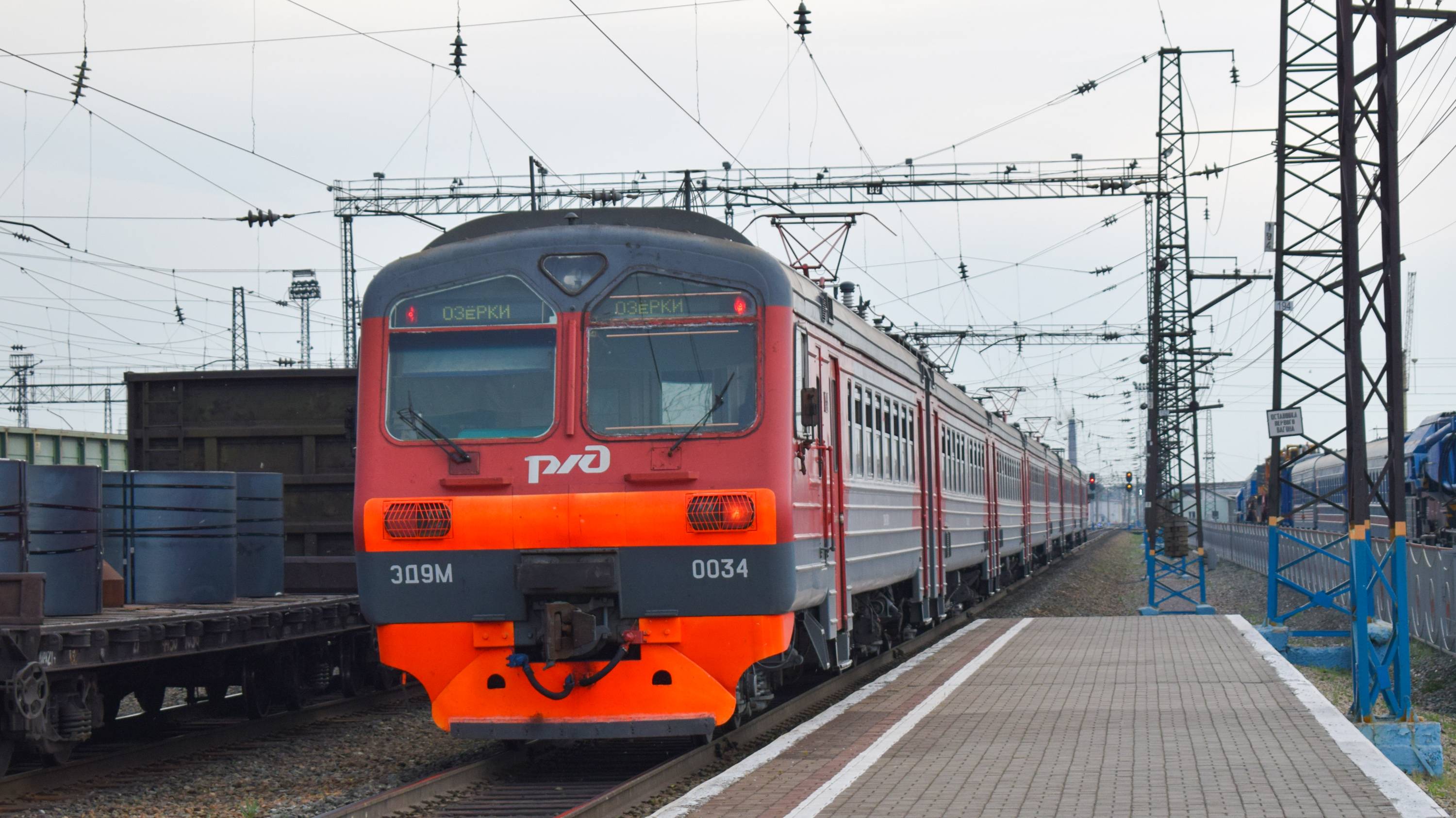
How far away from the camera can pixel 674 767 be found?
9016mm

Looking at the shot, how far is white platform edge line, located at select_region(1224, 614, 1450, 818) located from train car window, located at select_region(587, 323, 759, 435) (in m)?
3.86

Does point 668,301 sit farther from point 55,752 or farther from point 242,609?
point 55,752

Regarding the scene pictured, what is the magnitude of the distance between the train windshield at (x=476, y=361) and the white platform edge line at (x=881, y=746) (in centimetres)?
264

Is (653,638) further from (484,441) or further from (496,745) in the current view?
(496,745)

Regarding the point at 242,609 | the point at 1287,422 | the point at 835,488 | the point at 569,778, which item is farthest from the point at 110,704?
the point at 1287,422

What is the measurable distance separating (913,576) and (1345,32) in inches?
264

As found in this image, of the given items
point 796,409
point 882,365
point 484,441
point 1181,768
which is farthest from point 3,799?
point 882,365

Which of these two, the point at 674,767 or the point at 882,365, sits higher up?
the point at 882,365

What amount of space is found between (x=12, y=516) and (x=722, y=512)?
4315 millimetres

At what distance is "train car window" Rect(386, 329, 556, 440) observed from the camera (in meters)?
9.02

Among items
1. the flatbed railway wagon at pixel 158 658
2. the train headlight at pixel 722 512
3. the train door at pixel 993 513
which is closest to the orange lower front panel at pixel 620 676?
the train headlight at pixel 722 512

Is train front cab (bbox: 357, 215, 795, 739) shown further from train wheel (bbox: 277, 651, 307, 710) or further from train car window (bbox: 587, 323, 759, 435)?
train wheel (bbox: 277, 651, 307, 710)

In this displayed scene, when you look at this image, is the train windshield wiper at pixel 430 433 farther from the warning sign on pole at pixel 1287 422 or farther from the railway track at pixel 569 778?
the warning sign on pole at pixel 1287 422

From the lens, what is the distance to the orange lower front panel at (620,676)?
873 centimetres
